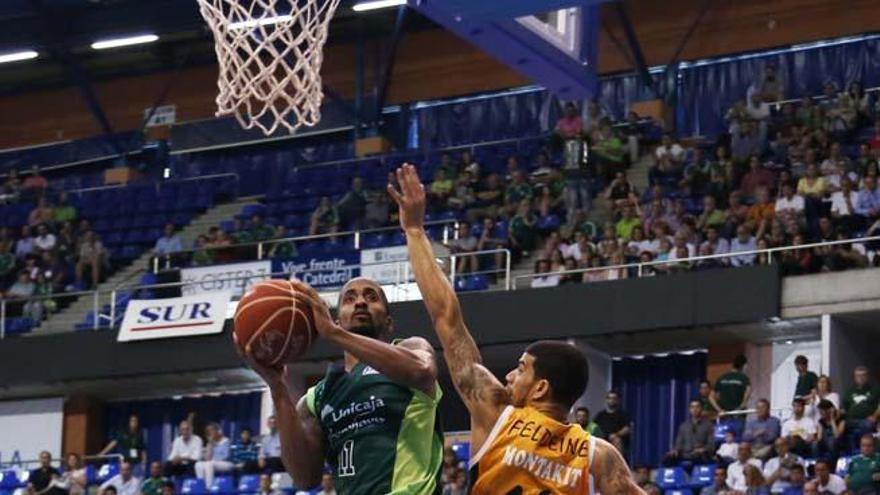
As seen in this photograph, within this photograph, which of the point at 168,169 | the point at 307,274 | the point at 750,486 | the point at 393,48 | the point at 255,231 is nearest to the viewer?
the point at 750,486

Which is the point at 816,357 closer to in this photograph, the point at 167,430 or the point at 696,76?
the point at 696,76

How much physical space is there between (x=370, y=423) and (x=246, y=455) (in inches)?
588

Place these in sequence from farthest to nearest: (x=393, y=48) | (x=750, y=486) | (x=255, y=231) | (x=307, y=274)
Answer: (x=393, y=48)
(x=255, y=231)
(x=307, y=274)
(x=750, y=486)

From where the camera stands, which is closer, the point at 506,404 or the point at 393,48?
the point at 506,404

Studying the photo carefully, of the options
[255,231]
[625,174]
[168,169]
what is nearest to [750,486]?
[625,174]

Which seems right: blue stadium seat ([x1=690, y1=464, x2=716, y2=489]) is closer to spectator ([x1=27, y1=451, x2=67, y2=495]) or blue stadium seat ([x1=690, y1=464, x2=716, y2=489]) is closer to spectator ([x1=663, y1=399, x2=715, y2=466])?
spectator ([x1=663, y1=399, x2=715, y2=466])

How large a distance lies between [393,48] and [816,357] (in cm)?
960

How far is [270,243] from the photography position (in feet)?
81.3

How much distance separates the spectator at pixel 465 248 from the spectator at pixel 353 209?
2.30 meters

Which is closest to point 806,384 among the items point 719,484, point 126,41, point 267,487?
point 719,484

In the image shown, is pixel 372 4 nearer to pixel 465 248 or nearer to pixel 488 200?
pixel 488 200

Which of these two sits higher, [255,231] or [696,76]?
[696,76]

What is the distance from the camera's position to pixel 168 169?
30.6 meters

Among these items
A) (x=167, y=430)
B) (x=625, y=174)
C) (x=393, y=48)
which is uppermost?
(x=393, y=48)
